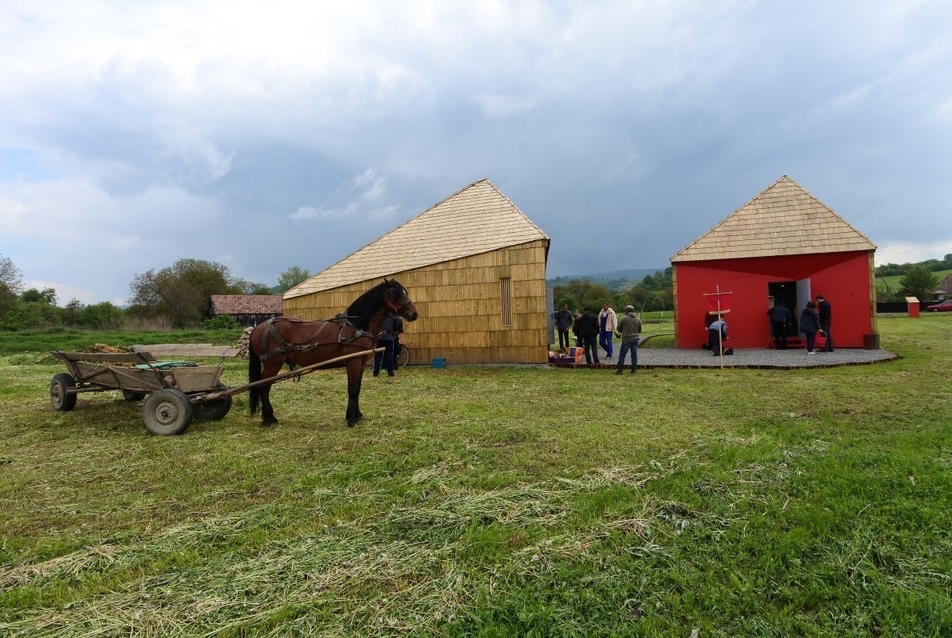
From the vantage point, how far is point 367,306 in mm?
7629

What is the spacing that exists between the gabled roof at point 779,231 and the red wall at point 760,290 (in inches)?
12.7

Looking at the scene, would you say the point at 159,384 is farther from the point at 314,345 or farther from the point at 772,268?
the point at 772,268

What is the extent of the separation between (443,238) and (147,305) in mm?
47192

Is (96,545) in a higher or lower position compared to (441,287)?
lower

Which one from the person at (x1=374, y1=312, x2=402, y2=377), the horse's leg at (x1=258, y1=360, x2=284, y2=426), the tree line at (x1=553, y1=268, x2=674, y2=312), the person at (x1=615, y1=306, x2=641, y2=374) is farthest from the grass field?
the tree line at (x1=553, y1=268, x2=674, y2=312)

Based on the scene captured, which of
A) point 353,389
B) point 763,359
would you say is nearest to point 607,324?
point 763,359

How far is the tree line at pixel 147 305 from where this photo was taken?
37.2 meters

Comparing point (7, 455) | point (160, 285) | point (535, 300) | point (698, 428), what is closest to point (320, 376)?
point (535, 300)

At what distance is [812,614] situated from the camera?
8.62ft

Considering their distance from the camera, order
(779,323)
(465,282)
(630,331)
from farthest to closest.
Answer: (779,323), (465,282), (630,331)

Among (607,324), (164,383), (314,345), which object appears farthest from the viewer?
(607,324)

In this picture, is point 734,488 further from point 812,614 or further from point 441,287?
point 441,287

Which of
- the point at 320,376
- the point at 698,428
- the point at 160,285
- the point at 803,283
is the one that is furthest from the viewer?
the point at 160,285

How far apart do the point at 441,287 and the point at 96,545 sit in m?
12.5
